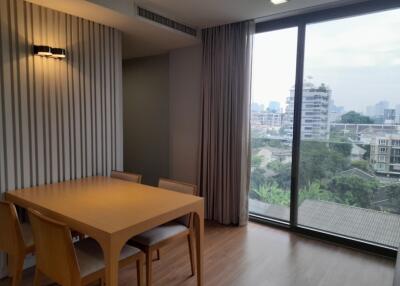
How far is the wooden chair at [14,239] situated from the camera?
2.01m

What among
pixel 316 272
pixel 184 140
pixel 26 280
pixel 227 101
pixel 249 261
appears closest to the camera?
pixel 26 280

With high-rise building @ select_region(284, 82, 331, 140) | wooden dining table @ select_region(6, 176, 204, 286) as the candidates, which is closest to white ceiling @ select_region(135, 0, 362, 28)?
high-rise building @ select_region(284, 82, 331, 140)

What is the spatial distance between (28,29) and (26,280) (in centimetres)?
222

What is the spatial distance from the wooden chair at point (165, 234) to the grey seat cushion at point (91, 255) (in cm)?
12

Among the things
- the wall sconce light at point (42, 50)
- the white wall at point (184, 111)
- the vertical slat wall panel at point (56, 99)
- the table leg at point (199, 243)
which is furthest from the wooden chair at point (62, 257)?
the white wall at point (184, 111)

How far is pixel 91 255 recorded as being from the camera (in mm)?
1935

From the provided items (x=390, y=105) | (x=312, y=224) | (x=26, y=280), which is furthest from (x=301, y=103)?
(x=26, y=280)

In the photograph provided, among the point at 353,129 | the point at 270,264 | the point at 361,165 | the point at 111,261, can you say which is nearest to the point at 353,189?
the point at 361,165

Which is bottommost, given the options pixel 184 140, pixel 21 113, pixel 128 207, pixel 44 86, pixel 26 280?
pixel 26 280

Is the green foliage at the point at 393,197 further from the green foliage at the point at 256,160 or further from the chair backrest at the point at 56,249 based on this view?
the chair backrest at the point at 56,249

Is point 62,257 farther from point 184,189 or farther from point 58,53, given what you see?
point 58,53

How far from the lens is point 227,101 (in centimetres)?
373

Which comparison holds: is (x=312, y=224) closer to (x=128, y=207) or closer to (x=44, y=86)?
(x=128, y=207)

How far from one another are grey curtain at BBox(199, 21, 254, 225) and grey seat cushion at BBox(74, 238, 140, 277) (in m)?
1.91
